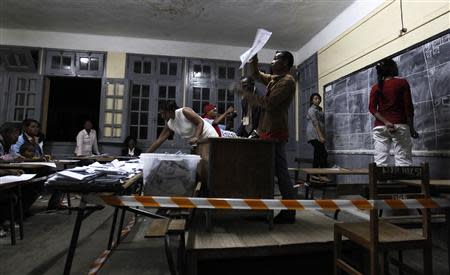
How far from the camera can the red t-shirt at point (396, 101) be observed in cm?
258

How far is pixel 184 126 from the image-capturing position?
256cm

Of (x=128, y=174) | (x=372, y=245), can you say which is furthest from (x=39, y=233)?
(x=372, y=245)

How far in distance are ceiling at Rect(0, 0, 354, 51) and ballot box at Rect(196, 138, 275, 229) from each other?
3.73 metres

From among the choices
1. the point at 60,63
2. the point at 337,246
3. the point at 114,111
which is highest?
the point at 60,63

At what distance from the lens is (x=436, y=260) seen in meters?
2.04

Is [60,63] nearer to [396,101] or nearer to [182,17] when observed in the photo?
[182,17]

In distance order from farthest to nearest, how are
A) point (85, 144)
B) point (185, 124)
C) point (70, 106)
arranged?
1. point (70, 106)
2. point (85, 144)
3. point (185, 124)

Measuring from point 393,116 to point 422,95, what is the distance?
831 mm

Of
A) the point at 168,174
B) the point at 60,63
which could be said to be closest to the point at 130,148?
the point at 60,63

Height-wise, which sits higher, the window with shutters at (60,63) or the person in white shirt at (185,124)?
the window with shutters at (60,63)

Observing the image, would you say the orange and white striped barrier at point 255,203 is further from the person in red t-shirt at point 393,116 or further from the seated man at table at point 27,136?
the seated man at table at point 27,136

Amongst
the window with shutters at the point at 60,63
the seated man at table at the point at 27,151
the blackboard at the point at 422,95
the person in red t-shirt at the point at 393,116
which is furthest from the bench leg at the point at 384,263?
the window with shutters at the point at 60,63

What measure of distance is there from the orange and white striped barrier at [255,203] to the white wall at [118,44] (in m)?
5.44

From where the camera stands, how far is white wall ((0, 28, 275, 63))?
19.5 feet
